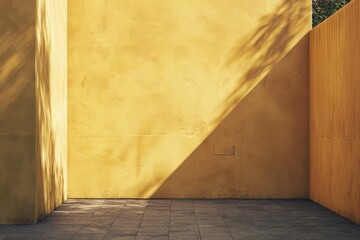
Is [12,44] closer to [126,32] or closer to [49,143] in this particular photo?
[49,143]

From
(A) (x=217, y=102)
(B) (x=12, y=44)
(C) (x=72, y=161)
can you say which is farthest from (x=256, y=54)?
(B) (x=12, y=44)

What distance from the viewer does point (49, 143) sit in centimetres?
789

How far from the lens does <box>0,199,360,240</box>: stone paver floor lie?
6.29 metres

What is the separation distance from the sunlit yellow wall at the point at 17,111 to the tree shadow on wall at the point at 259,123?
286 cm

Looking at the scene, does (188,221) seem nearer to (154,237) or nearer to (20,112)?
(154,237)

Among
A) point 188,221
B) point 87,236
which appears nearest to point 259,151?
point 188,221

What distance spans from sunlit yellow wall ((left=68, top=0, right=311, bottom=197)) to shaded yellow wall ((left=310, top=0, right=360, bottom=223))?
464mm

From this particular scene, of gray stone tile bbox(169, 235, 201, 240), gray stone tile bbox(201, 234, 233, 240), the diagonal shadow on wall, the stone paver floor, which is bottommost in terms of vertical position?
the stone paver floor

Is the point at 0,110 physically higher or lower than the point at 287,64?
lower

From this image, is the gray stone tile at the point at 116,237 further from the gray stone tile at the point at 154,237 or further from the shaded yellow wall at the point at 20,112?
the shaded yellow wall at the point at 20,112

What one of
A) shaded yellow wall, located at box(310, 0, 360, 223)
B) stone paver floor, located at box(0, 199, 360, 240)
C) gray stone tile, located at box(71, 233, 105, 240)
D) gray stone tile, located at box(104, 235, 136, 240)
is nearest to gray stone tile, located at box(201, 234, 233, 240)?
stone paver floor, located at box(0, 199, 360, 240)

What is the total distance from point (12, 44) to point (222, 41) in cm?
379

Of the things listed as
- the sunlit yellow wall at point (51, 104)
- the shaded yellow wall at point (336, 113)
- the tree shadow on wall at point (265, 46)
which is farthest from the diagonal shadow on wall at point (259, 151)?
the sunlit yellow wall at point (51, 104)

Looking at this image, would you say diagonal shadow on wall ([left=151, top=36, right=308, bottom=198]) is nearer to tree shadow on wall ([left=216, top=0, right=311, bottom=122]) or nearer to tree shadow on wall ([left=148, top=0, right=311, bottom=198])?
tree shadow on wall ([left=148, top=0, right=311, bottom=198])
